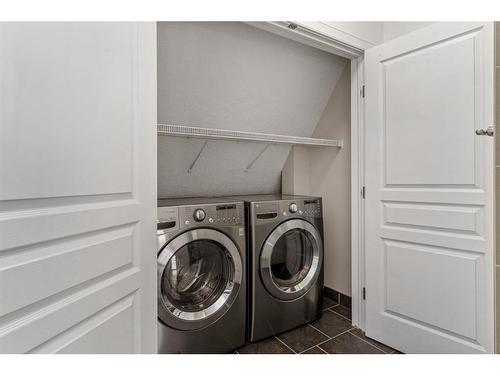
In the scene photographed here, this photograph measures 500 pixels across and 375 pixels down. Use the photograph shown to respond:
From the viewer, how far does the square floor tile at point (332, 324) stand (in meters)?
2.13

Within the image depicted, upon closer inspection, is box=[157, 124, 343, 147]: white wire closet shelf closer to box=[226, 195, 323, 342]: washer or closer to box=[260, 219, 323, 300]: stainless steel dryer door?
box=[226, 195, 323, 342]: washer

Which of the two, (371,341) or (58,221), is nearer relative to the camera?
(58,221)

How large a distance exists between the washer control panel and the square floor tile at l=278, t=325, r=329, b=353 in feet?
2.90

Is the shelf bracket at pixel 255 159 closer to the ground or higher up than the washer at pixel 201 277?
higher up

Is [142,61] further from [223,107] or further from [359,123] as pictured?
[359,123]

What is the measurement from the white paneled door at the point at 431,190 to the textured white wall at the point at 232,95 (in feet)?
1.82

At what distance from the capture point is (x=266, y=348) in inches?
76.0

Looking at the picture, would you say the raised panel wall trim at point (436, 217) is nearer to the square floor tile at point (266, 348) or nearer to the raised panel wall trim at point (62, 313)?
the square floor tile at point (266, 348)

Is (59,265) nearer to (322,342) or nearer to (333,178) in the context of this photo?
(322,342)

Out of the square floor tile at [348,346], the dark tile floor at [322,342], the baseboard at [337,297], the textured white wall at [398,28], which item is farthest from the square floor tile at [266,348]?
the textured white wall at [398,28]

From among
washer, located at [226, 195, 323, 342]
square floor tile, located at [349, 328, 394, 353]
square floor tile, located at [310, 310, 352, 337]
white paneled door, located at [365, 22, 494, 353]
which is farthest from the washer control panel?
square floor tile, located at [349, 328, 394, 353]

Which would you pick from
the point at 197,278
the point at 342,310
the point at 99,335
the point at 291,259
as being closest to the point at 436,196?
the point at 291,259

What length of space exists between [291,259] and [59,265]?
1671 mm

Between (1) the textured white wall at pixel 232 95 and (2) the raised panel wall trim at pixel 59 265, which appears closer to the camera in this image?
(2) the raised panel wall trim at pixel 59 265
